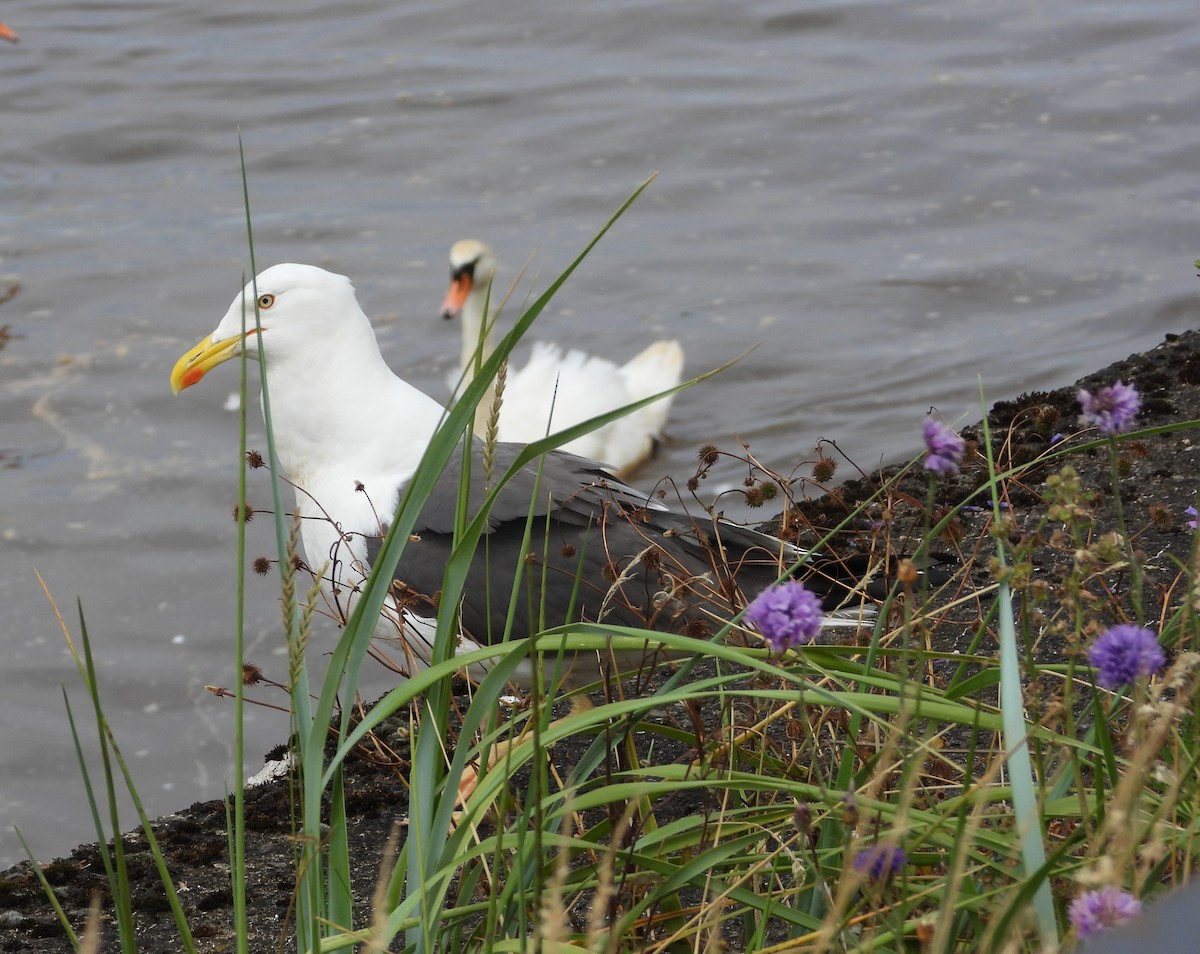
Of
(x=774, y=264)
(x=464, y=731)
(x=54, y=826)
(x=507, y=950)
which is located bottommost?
(x=54, y=826)

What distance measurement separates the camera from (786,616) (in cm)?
158

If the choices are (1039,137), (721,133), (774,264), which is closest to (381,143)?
(721,133)

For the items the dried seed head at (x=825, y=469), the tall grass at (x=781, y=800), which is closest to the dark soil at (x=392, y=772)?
the dried seed head at (x=825, y=469)

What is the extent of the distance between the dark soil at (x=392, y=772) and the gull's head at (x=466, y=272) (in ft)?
10.6

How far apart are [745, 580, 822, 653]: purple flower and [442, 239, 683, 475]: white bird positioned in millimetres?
4844

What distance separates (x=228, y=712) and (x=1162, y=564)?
3.73 meters

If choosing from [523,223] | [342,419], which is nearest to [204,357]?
[342,419]

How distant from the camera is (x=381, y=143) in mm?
10797

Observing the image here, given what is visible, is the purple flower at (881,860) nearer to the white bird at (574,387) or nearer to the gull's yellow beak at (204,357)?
the gull's yellow beak at (204,357)

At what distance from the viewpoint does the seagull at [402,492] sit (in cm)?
370

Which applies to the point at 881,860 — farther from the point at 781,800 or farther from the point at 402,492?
the point at 402,492

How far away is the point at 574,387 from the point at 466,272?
1.08 meters

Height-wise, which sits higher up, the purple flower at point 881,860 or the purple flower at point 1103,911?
the purple flower at point 1103,911

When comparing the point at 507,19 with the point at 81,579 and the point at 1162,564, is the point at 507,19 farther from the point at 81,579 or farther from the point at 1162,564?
the point at 1162,564
